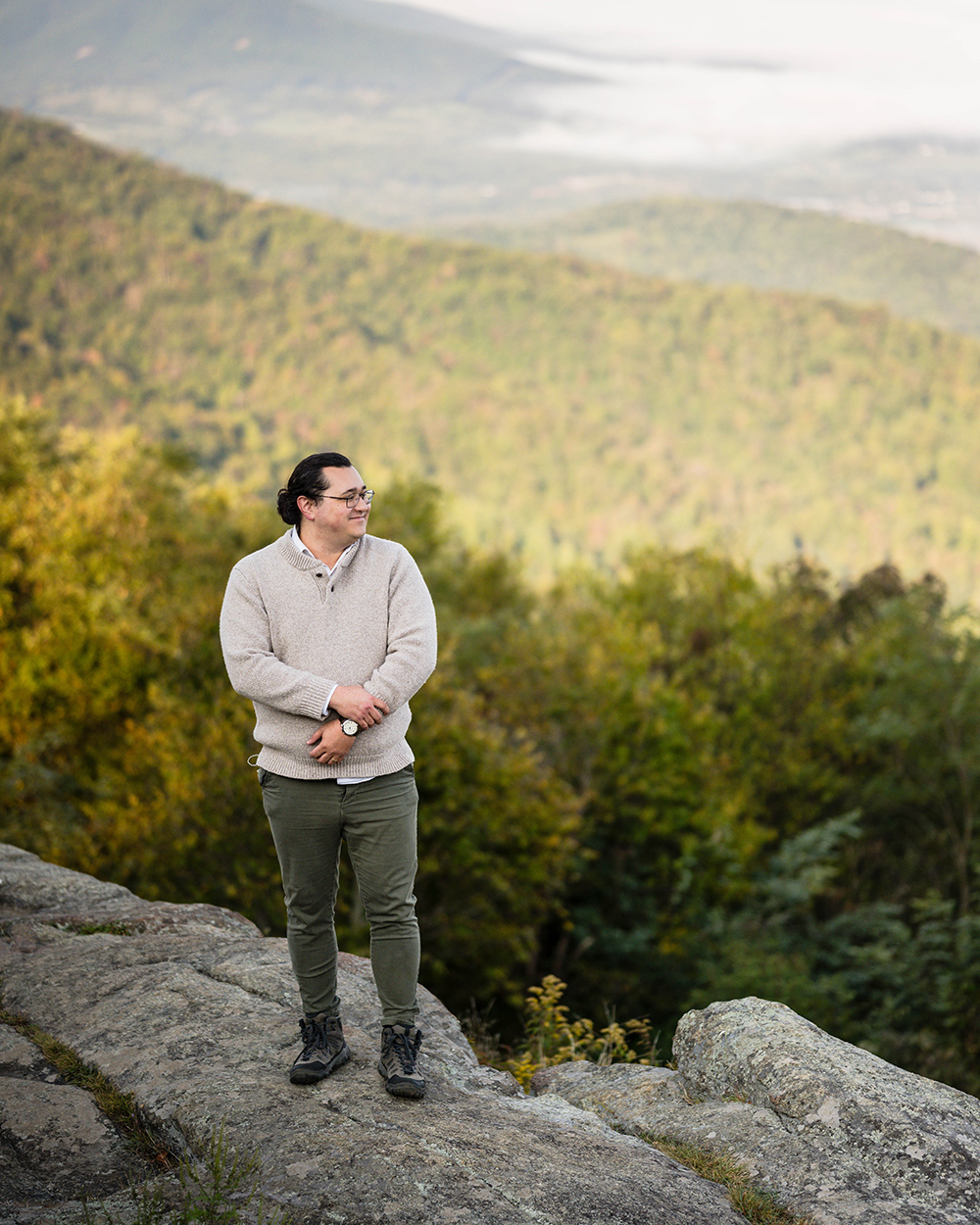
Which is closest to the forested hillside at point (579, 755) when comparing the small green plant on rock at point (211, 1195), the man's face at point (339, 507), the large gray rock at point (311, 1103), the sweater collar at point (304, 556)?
the large gray rock at point (311, 1103)

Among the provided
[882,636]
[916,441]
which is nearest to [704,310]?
[916,441]

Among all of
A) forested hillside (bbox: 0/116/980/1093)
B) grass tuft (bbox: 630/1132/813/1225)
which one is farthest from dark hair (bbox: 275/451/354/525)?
forested hillside (bbox: 0/116/980/1093)

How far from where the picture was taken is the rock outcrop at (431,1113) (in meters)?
3.29

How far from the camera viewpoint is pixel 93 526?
75.9 ft

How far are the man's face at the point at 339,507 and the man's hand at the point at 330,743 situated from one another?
0.73 meters

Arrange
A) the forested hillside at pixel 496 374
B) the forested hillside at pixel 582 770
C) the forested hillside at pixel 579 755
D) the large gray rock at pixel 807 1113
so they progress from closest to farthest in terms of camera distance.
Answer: the large gray rock at pixel 807 1113
the forested hillside at pixel 582 770
the forested hillside at pixel 579 755
the forested hillside at pixel 496 374

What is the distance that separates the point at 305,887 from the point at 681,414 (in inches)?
6764

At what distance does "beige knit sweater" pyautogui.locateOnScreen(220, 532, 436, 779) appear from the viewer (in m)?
3.75

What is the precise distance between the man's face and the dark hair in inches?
0.8

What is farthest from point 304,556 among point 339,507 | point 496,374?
point 496,374

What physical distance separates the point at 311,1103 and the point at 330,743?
1.31 metres

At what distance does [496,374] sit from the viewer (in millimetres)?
169375

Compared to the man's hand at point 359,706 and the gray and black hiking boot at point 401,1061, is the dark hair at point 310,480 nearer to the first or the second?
the man's hand at point 359,706

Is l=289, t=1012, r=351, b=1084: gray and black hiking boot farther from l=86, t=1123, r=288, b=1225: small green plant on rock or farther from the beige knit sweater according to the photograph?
the beige knit sweater
